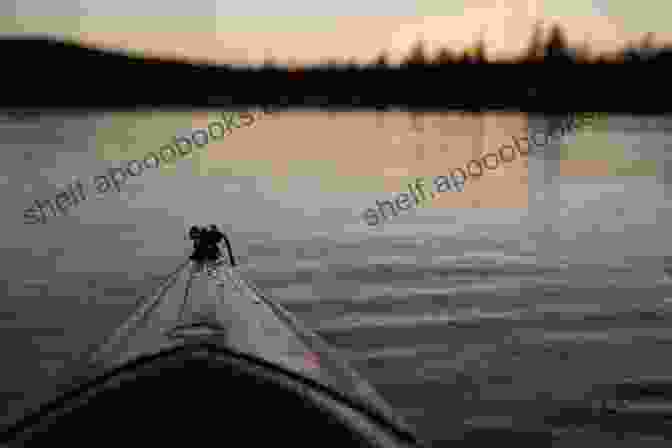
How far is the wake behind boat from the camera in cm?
306

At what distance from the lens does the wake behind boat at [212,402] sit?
10.0 feet

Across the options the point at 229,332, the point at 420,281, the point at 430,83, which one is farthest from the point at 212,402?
the point at 430,83

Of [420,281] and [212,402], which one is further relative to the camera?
[420,281]

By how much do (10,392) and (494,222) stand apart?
15096 millimetres

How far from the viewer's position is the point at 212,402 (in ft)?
10.3

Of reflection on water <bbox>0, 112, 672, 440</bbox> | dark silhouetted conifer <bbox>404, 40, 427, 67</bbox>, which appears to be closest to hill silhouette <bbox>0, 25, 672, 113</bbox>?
dark silhouetted conifer <bbox>404, 40, 427, 67</bbox>

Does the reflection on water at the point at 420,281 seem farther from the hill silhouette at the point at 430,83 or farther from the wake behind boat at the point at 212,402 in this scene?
the hill silhouette at the point at 430,83

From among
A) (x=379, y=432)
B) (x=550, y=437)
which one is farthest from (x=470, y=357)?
(x=379, y=432)

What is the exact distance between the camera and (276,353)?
448cm

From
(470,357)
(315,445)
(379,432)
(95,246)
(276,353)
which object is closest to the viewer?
(315,445)

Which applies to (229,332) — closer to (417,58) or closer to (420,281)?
(420,281)

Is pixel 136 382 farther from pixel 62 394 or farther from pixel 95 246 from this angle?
pixel 95 246

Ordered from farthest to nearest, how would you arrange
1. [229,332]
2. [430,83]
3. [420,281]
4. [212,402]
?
[430,83] → [420,281] → [229,332] → [212,402]

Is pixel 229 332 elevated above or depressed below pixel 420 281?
above
